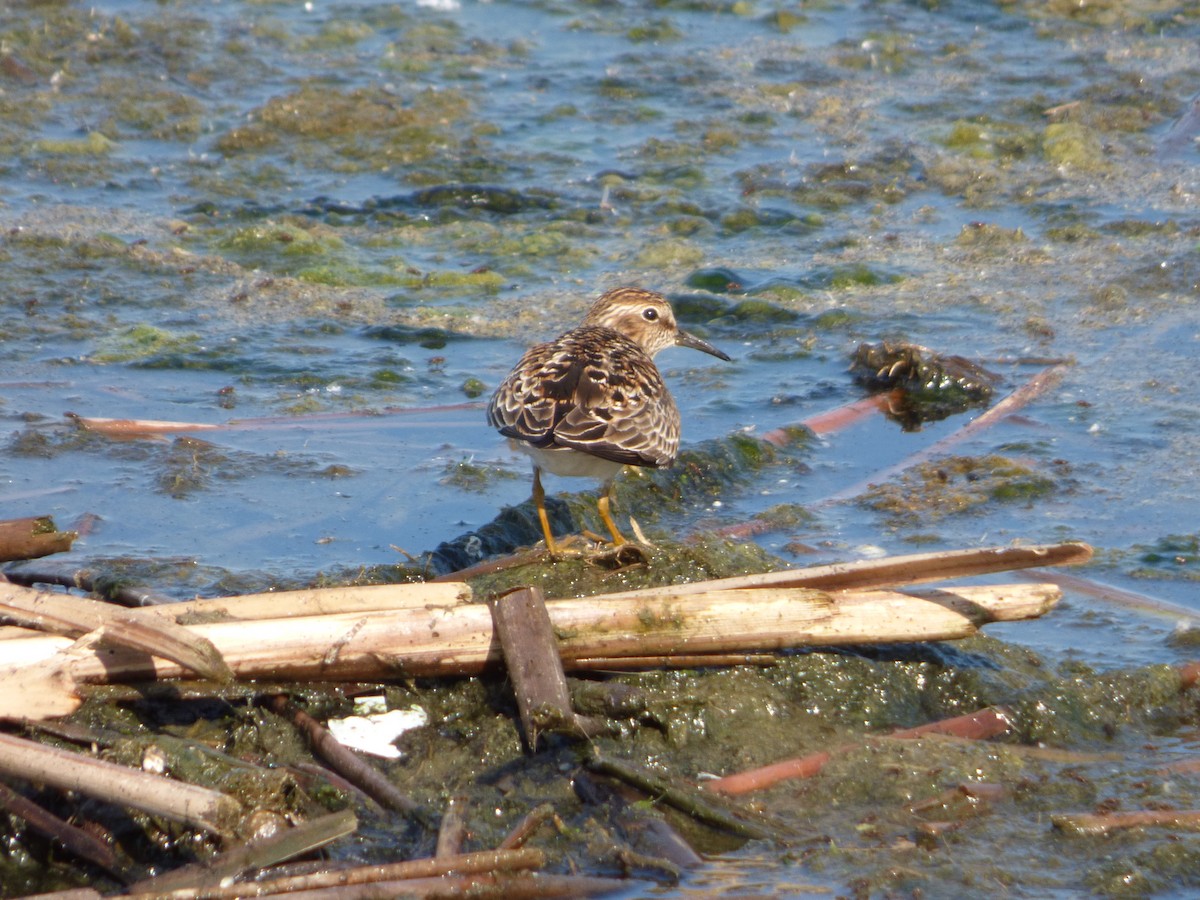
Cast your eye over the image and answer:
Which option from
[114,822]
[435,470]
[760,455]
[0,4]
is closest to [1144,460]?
[760,455]

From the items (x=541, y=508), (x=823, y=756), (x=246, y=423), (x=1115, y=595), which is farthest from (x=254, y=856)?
(x=246, y=423)

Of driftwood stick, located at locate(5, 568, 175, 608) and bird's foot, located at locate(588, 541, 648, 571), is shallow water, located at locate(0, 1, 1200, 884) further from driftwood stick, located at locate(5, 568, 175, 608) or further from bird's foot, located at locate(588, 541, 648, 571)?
bird's foot, located at locate(588, 541, 648, 571)

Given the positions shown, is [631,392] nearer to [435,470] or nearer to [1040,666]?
[435,470]

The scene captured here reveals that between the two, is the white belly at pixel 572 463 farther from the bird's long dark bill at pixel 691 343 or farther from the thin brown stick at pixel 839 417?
the bird's long dark bill at pixel 691 343

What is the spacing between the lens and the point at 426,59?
1148 centimetres

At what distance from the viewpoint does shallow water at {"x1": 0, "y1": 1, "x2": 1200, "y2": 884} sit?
5.89 m

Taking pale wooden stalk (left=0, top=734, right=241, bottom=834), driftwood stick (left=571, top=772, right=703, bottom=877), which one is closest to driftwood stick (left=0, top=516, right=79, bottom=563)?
pale wooden stalk (left=0, top=734, right=241, bottom=834)

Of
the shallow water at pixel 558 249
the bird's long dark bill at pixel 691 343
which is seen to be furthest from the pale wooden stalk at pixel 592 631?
the bird's long dark bill at pixel 691 343

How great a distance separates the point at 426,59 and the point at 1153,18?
580cm

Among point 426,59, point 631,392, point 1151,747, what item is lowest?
point 1151,747

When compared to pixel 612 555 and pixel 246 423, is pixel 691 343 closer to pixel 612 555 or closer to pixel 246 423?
pixel 246 423

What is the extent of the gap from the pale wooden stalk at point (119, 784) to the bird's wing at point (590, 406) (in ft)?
6.31

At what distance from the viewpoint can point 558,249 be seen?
870 centimetres

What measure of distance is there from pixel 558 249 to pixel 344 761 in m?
5.37
